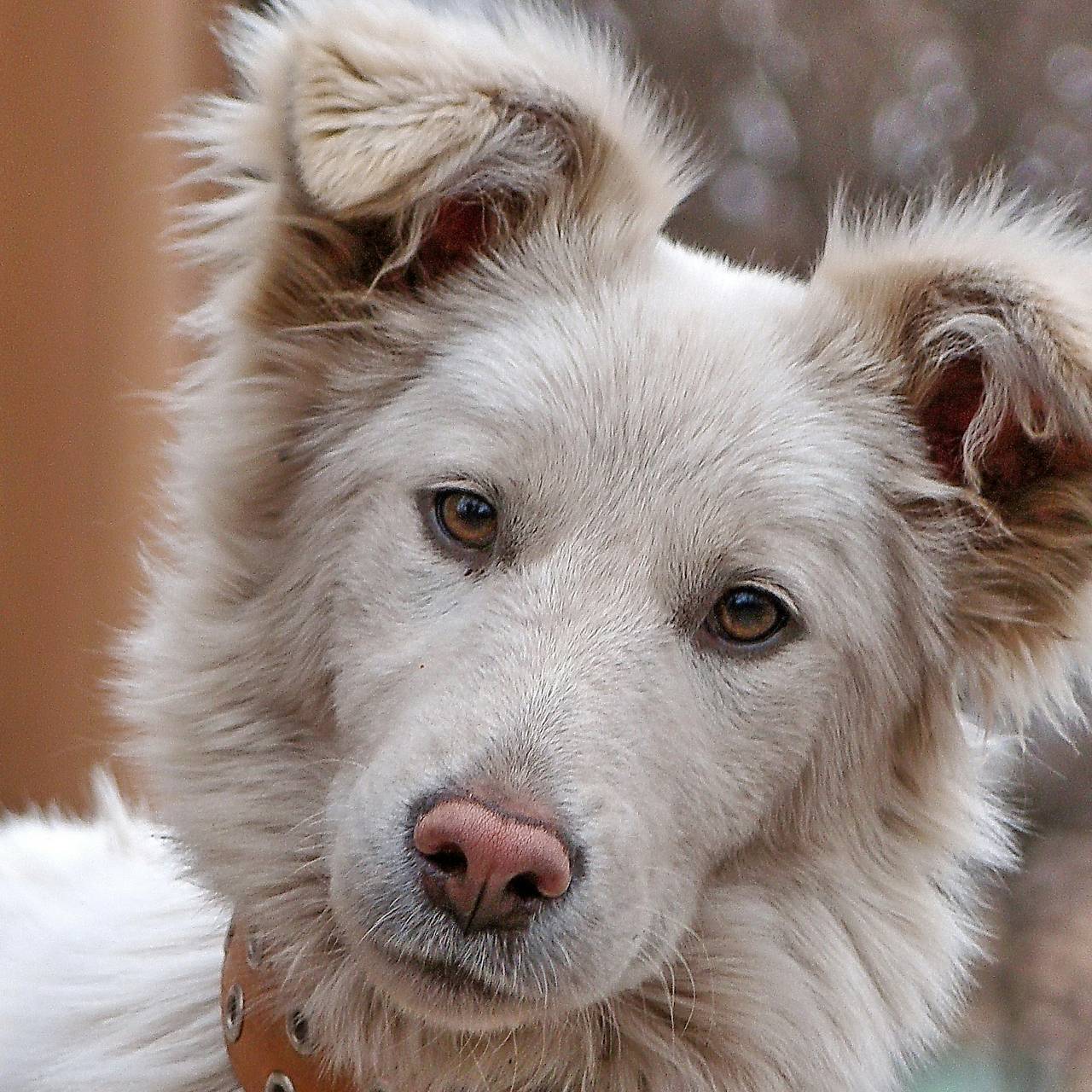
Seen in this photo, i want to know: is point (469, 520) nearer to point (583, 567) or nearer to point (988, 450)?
point (583, 567)

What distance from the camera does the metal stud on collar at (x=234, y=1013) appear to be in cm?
190

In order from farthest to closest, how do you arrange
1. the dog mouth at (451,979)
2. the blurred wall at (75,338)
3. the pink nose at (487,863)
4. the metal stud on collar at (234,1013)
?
the blurred wall at (75,338), the metal stud on collar at (234,1013), the dog mouth at (451,979), the pink nose at (487,863)

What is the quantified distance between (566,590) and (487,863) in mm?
385

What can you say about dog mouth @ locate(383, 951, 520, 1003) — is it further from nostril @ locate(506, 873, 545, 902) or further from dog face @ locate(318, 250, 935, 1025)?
nostril @ locate(506, 873, 545, 902)

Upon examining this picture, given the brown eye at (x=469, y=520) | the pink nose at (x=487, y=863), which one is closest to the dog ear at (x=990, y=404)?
the brown eye at (x=469, y=520)

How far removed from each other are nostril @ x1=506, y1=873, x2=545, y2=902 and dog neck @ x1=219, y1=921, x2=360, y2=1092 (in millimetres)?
477

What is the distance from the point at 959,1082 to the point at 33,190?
3.49 meters

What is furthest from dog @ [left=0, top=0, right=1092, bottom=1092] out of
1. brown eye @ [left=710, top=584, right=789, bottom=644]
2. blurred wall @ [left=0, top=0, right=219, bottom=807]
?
blurred wall @ [left=0, top=0, right=219, bottom=807]

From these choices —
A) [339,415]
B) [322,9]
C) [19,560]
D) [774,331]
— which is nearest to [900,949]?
[774,331]

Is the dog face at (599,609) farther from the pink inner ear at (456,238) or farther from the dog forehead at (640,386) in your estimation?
the pink inner ear at (456,238)

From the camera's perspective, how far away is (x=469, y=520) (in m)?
1.86

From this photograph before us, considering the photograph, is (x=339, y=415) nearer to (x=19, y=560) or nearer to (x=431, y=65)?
(x=431, y=65)

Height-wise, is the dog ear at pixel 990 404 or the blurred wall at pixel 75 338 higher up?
the dog ear at pixel 990 404

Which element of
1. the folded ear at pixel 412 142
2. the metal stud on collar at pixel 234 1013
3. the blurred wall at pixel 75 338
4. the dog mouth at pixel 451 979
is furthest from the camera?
the blurred wall at pixel 75 338
